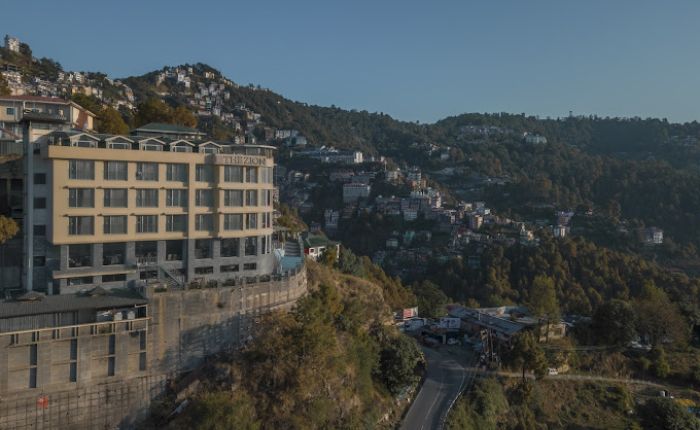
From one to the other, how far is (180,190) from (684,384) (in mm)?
39891

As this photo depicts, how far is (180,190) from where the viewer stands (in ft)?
87.0

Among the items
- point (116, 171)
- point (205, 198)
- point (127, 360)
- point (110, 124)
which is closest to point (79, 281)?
point (127, 360)

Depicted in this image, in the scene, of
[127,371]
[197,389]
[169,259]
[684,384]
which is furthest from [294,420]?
[684,384]

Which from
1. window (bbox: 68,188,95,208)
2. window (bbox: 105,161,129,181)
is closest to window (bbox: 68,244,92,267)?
window (bbox: 68,188,95,208)

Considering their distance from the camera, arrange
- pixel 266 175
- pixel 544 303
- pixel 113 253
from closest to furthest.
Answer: pixel 113 253 < pixel 266 175 < pixel 544 303

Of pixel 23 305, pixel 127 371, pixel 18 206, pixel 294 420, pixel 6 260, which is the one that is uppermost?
pixel 18 206

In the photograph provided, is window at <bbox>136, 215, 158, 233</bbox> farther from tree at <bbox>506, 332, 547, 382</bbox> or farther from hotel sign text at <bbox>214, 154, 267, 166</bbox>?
tree at <bbox>506, 332, 547, 382</bbox>

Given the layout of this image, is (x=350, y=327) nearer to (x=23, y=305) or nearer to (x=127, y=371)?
(x=127, y=371)

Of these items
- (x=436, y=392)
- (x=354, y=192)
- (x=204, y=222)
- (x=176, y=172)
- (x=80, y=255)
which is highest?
(x=354, y=192)

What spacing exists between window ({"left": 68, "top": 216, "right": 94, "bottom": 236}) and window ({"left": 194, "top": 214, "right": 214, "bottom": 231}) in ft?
16.3

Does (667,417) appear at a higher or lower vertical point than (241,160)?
lower

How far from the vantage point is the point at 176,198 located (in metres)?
26.4

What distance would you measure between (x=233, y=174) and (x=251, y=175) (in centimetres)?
116

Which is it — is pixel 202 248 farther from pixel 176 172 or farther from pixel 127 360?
pixel 127 360
